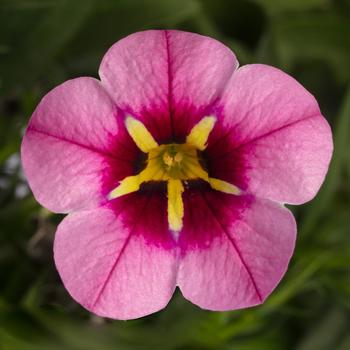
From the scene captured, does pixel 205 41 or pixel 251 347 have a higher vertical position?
pixel 205 41

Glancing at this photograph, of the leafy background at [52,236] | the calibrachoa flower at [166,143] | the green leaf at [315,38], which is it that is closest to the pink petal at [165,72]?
the calibrachoa flower at [166,143]

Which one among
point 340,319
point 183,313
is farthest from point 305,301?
point 183,313

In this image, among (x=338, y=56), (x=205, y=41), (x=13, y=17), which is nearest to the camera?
(x=205, y=41)

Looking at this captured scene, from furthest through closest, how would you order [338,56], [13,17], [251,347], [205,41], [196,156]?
1. [338,56]
2. [251,347]
3. [13,17]
4. [196,156]
5. [205,41]

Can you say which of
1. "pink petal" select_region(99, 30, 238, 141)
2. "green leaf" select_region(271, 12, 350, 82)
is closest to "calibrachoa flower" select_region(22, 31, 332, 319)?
"pink petal" select_region(99, 30, 238, 141)

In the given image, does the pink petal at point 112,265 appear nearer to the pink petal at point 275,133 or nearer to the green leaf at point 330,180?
the pink petal at point 275,133

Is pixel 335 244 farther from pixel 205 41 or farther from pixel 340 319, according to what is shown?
pixel 205 41

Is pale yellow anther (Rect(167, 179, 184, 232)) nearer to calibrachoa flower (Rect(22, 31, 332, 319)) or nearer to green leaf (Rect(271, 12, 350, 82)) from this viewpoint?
calibrachoa flower (Rect(22, 31, 332, 319))
